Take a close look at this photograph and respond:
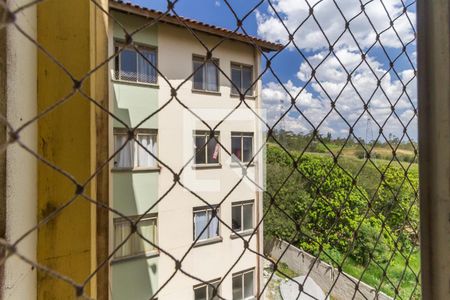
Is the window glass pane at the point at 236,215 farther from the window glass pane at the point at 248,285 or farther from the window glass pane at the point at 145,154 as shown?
the window glass pane at the point at 145,154

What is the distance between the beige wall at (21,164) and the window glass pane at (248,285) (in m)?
3.68

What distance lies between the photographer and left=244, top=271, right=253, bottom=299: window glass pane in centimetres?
371

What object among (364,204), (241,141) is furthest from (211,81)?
(364,204)

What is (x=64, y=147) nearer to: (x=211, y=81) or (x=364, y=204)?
(x=364, y=204)

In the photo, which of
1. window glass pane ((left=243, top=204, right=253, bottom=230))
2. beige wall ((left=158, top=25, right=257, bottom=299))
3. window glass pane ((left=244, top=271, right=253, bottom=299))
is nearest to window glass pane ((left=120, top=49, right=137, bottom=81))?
beige wall ((left=158, top=25, right=257, bottom=299))

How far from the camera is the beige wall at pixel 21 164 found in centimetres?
25

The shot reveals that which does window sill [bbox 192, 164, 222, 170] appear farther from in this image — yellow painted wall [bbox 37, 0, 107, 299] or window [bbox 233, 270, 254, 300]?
yellow painted wall [bbox 37, 0, 107, 299]

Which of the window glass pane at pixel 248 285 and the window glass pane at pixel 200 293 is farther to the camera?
the window glass pane at pixel 248 285

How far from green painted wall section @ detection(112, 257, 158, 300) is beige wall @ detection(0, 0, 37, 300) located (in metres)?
2.46

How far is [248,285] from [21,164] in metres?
4.15

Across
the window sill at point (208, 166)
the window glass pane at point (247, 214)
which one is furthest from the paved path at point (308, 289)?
the window glass pane at point (247, 214)

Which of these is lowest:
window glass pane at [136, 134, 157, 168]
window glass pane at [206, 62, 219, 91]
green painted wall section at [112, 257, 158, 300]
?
green painted wall section at [112, 257, 158, 300]

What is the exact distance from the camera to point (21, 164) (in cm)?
28

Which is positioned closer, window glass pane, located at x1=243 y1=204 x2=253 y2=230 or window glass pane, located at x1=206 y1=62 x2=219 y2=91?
window glass pane, located at x1=206 y1=62 x2=219 y2=91
